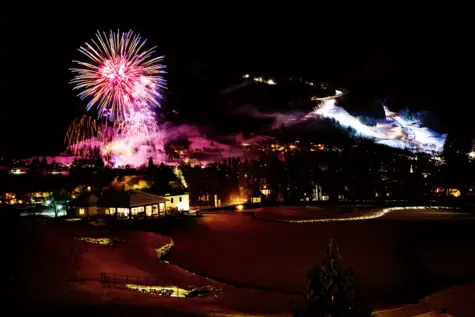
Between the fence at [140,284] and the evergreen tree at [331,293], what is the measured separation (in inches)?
297

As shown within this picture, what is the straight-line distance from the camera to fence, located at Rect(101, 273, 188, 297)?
12445 millimetres

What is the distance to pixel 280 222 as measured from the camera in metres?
27.9

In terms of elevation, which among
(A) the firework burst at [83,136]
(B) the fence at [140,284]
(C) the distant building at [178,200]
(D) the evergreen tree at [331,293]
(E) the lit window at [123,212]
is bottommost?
(B) the fence at [140,284]

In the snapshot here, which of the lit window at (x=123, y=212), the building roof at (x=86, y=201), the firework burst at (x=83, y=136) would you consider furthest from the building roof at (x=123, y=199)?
the firework burst at (x=83, y=136)

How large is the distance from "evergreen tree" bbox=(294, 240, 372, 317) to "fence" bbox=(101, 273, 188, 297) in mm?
7541

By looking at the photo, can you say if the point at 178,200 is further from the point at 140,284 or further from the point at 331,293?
the point at 331,293

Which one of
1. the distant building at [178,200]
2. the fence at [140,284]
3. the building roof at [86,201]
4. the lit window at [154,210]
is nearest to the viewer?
the fence at [140,284]

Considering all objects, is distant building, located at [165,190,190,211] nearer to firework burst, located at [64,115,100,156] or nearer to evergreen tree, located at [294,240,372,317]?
firework burst, located at [64,115,100,156]

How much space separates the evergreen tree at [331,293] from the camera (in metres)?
5.22

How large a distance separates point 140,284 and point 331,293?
881cm

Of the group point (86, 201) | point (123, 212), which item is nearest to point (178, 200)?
point (123, 212)

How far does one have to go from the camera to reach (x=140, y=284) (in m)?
13.0

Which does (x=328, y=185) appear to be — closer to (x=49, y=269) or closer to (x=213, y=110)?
(x=49, y=269)

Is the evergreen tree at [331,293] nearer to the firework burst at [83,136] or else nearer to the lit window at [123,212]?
the lit window at [123,212]
